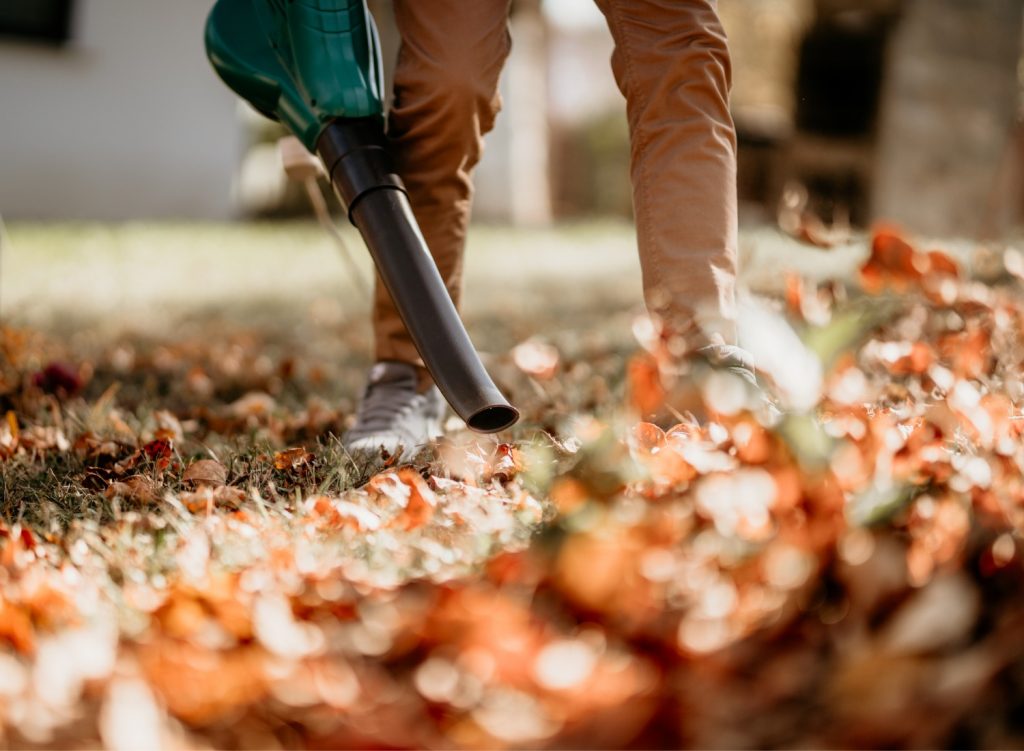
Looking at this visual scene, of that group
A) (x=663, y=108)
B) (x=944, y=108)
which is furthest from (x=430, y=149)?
(x=944, y=108)

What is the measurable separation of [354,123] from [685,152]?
52 centimetres

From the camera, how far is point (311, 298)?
4008 mm

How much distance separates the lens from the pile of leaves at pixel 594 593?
745mm

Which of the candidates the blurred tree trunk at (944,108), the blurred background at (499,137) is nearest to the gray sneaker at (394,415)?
the blurred background at (499,137)

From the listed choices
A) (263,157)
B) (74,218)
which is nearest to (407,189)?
(74,218)

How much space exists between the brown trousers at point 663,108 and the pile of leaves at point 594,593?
0.19 metres

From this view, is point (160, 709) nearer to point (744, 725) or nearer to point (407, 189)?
point (744, 725)

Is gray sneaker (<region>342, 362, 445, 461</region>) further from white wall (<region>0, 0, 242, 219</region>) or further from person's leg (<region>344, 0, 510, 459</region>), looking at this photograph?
white wall (<region>0, 0, 242, 219</region>)

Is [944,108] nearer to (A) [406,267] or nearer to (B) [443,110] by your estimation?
(B) [443,110]

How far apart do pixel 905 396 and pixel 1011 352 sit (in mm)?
302

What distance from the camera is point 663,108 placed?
152cm

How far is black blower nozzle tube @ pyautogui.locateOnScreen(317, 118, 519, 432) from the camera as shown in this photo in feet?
4.64

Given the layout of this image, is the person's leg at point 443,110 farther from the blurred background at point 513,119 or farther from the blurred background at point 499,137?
the blurred background at point 513,119

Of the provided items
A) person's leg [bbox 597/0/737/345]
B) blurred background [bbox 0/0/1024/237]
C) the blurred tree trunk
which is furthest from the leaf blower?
the blurred tree trunk
